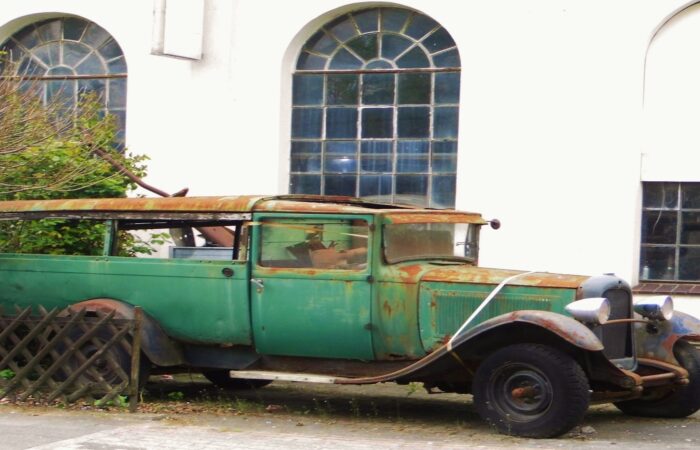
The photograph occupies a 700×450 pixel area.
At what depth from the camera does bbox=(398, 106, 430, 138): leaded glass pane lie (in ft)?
44.6

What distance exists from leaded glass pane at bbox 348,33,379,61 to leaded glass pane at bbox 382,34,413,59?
97mm

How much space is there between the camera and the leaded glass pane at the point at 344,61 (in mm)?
13938

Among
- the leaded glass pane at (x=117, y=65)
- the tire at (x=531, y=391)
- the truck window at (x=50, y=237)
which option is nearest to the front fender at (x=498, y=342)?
the tire at (x=531, y=391)

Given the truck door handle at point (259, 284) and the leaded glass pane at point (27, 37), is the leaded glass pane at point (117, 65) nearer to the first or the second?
the leaded glass pane at point (27, 37)

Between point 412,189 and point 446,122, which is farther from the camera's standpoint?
point 412,189

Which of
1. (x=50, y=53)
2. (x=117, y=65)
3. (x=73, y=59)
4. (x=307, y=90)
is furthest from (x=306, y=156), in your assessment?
(x=50, y=53)

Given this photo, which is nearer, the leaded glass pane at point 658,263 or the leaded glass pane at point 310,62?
the leaded glass pane at point 658,263

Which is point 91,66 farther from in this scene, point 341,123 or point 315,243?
point 315,243

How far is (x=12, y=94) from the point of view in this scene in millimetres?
10875

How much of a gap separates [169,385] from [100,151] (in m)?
3.16

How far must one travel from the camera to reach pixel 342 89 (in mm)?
13969

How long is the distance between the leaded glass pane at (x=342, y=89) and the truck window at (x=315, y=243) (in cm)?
461

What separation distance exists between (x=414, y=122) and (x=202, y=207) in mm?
4333

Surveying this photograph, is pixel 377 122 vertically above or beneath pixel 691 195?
above
